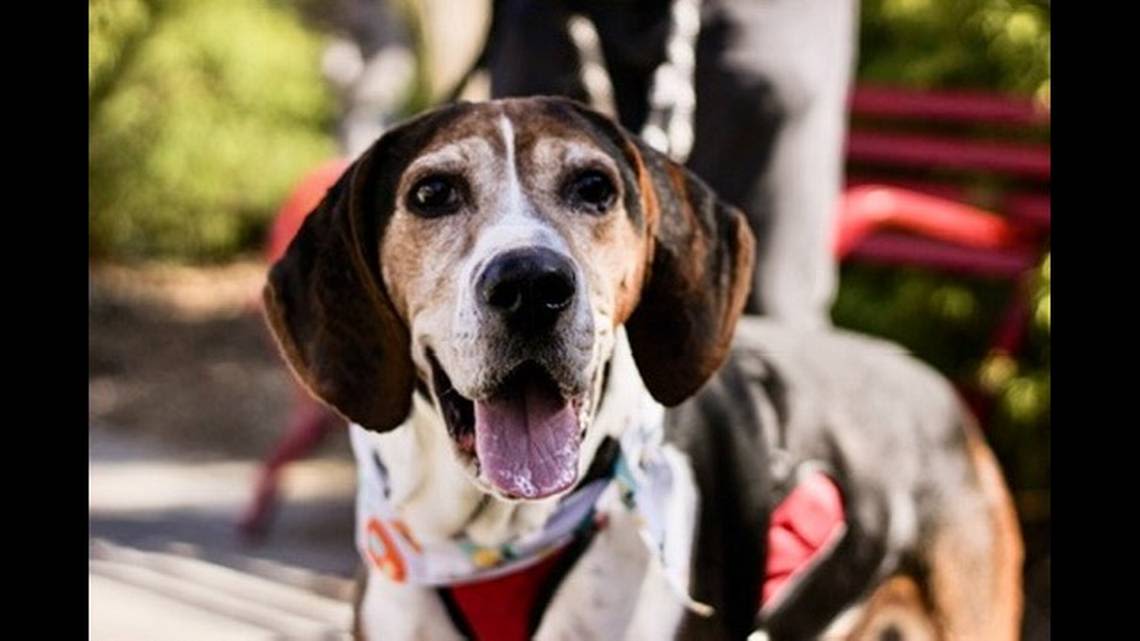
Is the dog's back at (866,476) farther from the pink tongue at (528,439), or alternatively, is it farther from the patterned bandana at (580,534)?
the pink tongue at (528,439)

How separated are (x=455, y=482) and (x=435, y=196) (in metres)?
0.42

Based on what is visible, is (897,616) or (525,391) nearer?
(525,391)

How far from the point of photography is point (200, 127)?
382 inches

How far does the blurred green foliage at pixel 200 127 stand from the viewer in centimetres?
945

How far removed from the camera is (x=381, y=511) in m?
2.72

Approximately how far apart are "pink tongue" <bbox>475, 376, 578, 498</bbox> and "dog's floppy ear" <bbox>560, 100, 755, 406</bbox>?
230mm

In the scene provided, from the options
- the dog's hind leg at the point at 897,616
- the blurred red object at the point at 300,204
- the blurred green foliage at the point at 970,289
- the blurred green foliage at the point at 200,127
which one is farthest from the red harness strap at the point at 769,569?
the blurred green foliage at the point at 200,127

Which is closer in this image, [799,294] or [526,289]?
[526,289]

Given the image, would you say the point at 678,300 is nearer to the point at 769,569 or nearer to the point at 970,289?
the point at 769,569

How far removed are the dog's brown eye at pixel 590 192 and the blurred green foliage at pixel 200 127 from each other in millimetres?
6770

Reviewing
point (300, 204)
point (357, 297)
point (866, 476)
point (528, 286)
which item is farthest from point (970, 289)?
point (528, 286)
